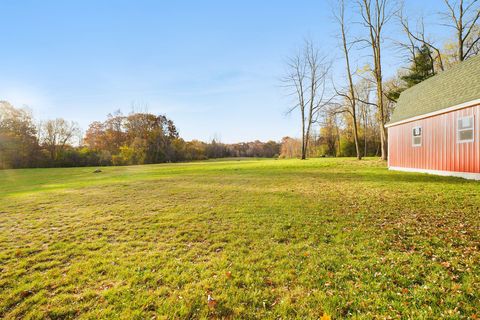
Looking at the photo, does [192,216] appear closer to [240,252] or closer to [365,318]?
[240,252]

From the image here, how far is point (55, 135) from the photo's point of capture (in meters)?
44.6

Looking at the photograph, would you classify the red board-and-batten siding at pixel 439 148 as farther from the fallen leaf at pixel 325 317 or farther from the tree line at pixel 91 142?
the tree line at pixel 91 142

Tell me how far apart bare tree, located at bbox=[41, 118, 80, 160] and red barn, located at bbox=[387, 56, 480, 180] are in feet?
177

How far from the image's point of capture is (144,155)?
44969 millimetres

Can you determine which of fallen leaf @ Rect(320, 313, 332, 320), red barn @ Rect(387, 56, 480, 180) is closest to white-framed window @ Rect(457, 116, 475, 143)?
red barn @ Rect(387, 56, 480, 180)

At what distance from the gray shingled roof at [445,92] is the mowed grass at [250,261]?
610 cm

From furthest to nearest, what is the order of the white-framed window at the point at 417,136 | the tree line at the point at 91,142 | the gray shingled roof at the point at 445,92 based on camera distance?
the tree line at the point at 91,142 → the white-framed window at the point at 417,136 → the gray shingled roof at the point at 445,92

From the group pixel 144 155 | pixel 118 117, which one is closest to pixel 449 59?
pixel 144 155

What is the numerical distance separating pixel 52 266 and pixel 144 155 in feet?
146

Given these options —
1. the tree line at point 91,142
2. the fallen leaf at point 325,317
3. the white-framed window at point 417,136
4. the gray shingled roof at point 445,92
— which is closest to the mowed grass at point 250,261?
the fallen leaf at point 325,317

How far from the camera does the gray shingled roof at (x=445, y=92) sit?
10.2 meters

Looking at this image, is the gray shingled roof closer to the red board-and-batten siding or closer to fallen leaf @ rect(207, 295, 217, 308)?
the red board-and-batten siding

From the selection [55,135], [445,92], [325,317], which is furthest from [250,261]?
[55,135]

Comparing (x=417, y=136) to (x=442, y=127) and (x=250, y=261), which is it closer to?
(x=442, y=127)
